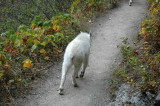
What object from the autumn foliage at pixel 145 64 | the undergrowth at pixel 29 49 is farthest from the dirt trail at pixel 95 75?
the autumn foliage at pixel 145 64

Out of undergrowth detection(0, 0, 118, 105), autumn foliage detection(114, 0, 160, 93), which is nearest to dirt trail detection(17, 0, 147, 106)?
undergrowth detection(0, 0, 118, 105)

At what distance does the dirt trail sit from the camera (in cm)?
548

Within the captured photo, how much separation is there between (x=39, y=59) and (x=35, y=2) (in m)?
5.83

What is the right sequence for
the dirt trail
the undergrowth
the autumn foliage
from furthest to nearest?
the undergrowth, the dirt trail, the autumn foliage

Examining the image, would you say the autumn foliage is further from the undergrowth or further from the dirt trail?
the undergrowth

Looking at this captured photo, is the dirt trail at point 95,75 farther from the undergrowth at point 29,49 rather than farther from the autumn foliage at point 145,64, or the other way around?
the autumn foliage at point 145,64

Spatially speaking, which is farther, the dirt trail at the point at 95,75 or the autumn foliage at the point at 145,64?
the dirt trail at the point at 95,75

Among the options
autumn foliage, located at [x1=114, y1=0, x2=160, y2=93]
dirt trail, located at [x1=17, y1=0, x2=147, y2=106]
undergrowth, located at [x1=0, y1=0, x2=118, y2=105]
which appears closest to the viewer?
autumn foliage, located at [x1=114, y1=0, x2=160, y2=93]

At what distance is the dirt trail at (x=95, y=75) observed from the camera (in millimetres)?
5484

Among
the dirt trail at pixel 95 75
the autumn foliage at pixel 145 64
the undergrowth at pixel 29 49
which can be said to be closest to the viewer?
the autumn foliage at pixel 145 64

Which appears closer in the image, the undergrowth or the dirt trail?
the dirt trail

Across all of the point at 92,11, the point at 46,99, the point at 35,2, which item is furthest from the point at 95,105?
the point at 35,2

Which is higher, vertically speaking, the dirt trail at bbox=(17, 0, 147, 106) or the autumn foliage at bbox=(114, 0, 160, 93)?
the autumn foliage at bbox=(114, 0, 160, 93)

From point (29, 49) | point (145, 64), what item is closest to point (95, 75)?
point (145, 64)
